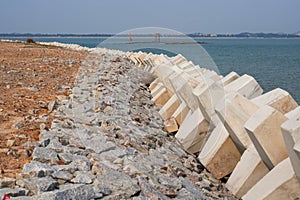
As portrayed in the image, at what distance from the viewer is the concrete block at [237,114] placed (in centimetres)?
394

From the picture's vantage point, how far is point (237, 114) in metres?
3.98

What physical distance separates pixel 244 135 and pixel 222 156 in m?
0.44

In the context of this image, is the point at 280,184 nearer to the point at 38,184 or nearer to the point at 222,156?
the point at 222,156

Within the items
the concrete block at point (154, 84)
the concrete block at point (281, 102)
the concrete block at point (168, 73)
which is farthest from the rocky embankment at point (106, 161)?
the concrete block at point (154, 84)

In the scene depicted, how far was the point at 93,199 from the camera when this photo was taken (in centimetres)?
254

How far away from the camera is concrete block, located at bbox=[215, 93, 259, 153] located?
3938mm

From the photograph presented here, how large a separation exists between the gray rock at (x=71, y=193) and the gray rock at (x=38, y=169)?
186mm

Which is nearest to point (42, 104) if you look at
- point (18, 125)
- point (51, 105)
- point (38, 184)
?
point (51, 105)

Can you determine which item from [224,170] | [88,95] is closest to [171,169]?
[224,170]

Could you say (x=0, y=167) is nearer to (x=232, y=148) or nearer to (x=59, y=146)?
(x=59, y=146)

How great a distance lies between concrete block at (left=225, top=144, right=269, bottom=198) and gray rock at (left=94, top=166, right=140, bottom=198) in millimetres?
1368

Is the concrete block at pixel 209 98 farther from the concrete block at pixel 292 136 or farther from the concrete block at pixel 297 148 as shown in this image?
the concrete block at pixel 297 148

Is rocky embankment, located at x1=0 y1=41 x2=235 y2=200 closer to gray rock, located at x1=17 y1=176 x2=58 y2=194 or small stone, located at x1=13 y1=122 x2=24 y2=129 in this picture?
gray rock, located at x1=17 y1=176 x2=58 y2=194

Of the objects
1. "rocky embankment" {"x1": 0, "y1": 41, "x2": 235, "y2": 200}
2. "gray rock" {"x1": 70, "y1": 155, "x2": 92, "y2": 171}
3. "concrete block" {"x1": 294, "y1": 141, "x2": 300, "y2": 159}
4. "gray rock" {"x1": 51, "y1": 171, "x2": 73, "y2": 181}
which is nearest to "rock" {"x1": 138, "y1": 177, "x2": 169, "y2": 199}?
"rocky embankment" {"x1": 0, "y1": 41, "x2": 235, "y2": 200}
